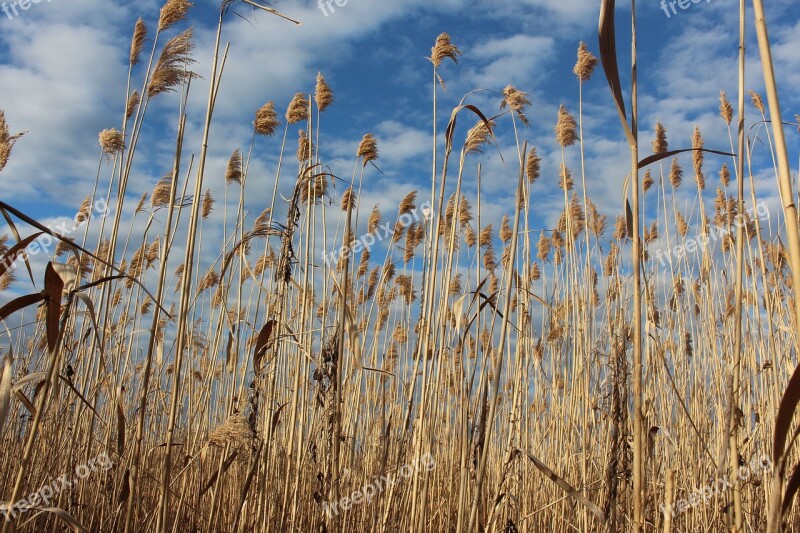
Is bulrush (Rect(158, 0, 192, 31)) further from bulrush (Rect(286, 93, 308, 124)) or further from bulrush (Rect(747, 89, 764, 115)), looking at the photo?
bulrush (Rect(747, 89, 764, 115))

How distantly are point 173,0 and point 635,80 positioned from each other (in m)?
2.39

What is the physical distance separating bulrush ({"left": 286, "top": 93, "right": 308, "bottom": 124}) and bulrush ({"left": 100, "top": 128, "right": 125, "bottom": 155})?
111 cm

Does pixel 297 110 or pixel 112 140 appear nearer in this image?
pixel 112 140

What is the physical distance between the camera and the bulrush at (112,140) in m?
2.81

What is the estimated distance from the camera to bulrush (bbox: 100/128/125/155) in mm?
2807

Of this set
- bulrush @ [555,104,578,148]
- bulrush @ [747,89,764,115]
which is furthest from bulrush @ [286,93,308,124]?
bulrush @ [747,89,764,115]

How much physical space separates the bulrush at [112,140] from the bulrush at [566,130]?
303 centimetres

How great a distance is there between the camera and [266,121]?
3842mm

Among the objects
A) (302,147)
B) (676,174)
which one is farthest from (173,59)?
(676,174)

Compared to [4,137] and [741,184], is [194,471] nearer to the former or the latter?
[4,137]

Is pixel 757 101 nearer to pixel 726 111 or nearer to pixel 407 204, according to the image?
pixel 726 111

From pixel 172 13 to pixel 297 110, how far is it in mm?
1105

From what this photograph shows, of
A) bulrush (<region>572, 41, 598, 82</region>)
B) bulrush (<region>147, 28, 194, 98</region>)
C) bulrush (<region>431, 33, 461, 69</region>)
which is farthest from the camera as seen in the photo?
bulrush (<region>572, 41, 598, 82</region>)

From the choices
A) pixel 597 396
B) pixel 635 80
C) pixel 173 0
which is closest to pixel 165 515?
pixel 635 80
